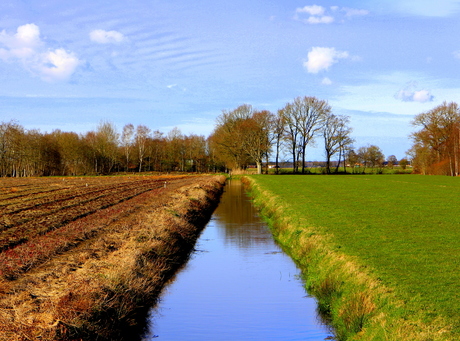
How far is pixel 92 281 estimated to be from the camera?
10109mm

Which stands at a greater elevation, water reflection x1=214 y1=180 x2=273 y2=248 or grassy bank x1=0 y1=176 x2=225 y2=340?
grassy bank x1=0 y1=176 x2=225 y2=340

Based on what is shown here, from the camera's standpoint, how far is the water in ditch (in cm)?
980

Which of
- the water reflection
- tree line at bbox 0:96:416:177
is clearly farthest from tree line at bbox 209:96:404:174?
the water reflection

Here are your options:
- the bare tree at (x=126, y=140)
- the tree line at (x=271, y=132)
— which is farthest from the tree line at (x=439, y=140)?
the bare tree at (x=126, y=140)

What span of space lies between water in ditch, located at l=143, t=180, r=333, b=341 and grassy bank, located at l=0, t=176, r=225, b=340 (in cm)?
64

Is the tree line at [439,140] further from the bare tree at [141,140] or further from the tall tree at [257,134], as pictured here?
the bare tree at [141,140]

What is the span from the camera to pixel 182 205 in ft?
88.9

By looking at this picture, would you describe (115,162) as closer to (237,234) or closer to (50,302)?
(237,234)

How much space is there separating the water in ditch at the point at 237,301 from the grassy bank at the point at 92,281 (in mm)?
642

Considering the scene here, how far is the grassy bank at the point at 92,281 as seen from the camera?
771 centimetres

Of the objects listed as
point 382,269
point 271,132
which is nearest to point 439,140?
point 271,132

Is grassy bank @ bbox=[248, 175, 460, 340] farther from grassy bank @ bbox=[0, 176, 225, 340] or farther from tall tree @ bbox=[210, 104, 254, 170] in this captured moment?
tall tree @ bbox=[210, 104, 254, 170]

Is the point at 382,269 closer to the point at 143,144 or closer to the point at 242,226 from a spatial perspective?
the point at 242,226

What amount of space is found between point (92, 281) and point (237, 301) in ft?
12.4
